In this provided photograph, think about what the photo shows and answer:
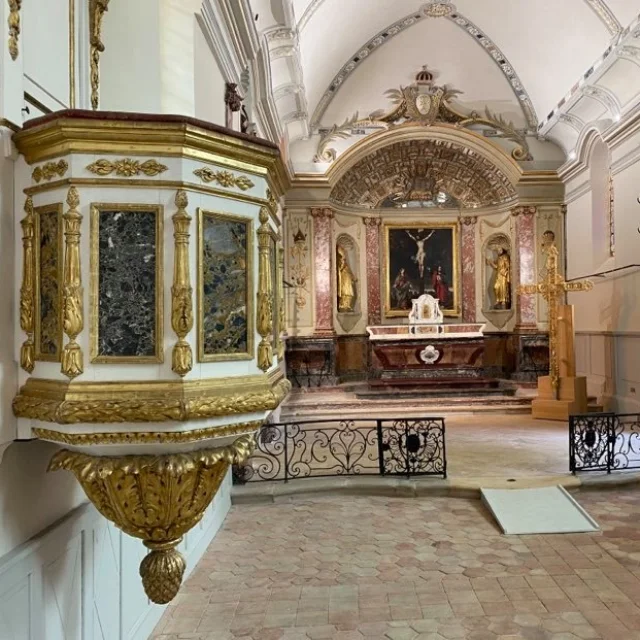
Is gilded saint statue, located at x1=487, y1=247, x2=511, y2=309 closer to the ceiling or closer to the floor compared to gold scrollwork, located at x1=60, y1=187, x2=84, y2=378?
closer to the ceiling

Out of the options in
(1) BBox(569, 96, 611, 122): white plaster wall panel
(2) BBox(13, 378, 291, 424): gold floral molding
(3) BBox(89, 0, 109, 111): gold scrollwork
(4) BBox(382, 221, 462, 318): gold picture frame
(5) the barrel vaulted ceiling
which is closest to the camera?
(2) BBox(13, 378, 291, 424): gold floral molding

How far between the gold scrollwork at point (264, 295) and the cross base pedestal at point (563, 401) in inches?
326

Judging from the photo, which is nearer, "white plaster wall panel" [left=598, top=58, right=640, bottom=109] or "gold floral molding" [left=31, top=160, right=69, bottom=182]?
"gold floral molding" [left=31, top=160, right=69, bottom=182]

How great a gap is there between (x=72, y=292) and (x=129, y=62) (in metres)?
1.96

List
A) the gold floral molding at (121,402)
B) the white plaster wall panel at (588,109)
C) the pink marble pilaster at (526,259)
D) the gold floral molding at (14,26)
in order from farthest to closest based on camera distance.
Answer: the pink marble pilaster at (526,259) → the white plaster wall panel at (588,109) → the gold floral molding at (14,26) → the gold floral molding at (121,402)

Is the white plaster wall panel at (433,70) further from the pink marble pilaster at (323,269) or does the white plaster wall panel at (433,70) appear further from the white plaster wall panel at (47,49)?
the white plaster wall panel at (47,49)

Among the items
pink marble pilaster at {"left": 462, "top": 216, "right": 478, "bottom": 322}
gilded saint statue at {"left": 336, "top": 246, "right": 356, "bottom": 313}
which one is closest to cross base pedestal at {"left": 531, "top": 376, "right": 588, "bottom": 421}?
pink marble pilaster at {"left": 462, "top": 216, "right": 478, "bottom": 322}

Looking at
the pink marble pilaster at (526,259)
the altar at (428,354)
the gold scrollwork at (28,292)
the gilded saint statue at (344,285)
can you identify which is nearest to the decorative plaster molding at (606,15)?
the pink marble pilaster at (526,259)

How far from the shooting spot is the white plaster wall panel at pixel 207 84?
185 inches

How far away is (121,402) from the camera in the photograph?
2096mm

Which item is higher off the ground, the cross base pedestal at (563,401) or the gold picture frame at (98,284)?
the gold picture frame at (98,284)

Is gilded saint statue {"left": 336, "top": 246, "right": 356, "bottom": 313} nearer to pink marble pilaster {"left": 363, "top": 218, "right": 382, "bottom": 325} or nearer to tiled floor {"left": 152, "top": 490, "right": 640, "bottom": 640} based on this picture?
pink marble pilaster {"left": 363, "top": 218, "right": 382, "bottom": 325}

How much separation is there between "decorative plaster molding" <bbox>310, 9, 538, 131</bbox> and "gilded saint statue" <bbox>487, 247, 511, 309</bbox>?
280cm

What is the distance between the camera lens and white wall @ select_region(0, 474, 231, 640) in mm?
2242
